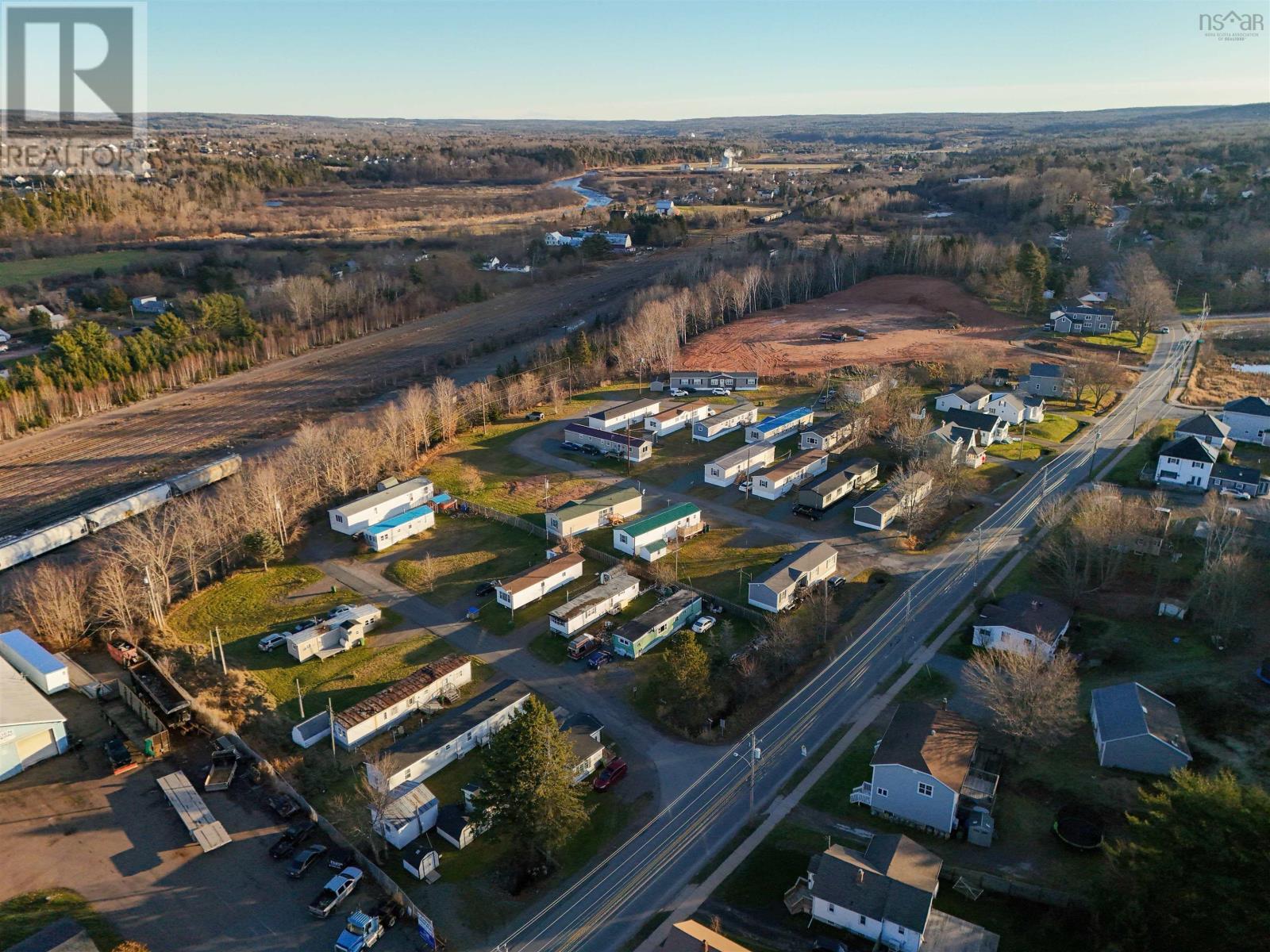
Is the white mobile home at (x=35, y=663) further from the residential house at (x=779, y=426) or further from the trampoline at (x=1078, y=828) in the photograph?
the residential house at (x=779, y=426)

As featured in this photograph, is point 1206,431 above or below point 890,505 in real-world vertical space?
above

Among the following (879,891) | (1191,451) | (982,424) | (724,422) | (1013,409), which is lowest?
(879,891)

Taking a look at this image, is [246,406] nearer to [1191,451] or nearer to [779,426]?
[779,426]

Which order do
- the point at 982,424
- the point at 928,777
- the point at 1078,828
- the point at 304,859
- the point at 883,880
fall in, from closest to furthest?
the point at 883,880
the point at 1078,828
the point at 304,859
the point at 928,777
the point at 982,424

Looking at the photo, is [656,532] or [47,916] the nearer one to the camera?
[47,916]

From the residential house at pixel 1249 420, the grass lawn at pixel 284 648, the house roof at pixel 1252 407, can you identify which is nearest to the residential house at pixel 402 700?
the grass lawn at pixel 284 648

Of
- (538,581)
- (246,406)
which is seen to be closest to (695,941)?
(538,581)

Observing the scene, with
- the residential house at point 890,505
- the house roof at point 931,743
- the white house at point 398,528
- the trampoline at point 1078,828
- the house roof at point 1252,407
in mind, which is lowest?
the trampoline at point 1078,828

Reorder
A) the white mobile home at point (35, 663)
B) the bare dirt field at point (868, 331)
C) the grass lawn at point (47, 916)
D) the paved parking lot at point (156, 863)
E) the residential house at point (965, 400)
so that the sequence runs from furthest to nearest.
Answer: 1. the bare dirt field at point (868, 331)
2. the residential house at point (965, 400)
3. the white mobile home at point (35, 663)
4. the paved parking lot at point (156, 863)
5. the grass lawn at point (47, 916)
